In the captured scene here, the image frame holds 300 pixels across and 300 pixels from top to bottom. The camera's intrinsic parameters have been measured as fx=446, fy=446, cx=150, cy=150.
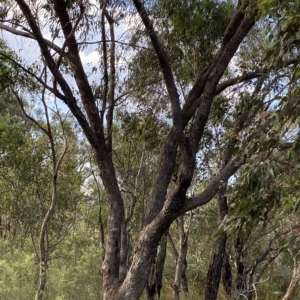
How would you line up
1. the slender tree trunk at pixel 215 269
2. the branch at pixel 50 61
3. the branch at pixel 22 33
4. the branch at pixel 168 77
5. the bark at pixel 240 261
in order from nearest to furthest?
the branch at pixel 168 77 < the branch at pixel 50 61 < the branch at pixel 22 33 < the slender tree trunk at pixel 215 269 < the bark at pixel 240 261

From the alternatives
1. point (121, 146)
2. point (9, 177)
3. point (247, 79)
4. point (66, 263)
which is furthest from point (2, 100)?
point (247, 79)

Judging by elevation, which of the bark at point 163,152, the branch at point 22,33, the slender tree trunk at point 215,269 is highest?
the branch at point 22,33

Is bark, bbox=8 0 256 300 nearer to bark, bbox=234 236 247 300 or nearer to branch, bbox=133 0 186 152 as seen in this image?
branch, bbox=133 0 186 152

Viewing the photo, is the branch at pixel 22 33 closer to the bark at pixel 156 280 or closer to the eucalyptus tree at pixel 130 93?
the eucalyptus tree at pixel 130 93

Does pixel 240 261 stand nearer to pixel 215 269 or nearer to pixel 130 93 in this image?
pixel 215 269

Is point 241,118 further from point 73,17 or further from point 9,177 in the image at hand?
point 9,177

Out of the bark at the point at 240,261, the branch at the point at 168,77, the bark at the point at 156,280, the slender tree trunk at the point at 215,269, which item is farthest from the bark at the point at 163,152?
the bark at the point at 156,280

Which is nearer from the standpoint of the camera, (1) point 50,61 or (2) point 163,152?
(1) point 50,61

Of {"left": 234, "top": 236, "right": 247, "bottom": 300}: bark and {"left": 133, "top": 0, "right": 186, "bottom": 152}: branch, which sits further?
{"left": 234, "top": 236, "right": 247, "bottom": 300}: bark

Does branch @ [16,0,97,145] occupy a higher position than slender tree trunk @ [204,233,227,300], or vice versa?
branch @ [16,0,97,145]

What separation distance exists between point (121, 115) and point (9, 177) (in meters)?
A: 4.74

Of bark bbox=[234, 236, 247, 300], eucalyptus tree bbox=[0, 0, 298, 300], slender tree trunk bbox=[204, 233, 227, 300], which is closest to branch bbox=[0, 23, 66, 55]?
eucalyptus tree bbox=[0, 0, 298, 300]

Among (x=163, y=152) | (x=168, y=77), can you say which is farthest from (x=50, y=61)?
(x=163, y=152)

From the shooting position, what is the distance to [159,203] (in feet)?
17.9
